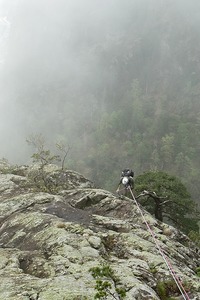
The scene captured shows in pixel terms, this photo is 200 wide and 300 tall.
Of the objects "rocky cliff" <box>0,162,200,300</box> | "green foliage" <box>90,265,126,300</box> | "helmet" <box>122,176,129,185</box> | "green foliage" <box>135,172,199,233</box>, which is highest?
"green foliage" <box>135,172,199,233</box>

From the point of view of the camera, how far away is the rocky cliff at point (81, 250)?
33.5ft

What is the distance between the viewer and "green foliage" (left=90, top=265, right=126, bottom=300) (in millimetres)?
8477

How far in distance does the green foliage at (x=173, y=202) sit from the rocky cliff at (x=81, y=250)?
580 inches

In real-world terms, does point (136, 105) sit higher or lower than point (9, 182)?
higher

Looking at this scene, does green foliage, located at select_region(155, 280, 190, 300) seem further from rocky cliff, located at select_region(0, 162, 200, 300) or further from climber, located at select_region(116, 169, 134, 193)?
climber, located at select_region(116, 169, 134, 193)

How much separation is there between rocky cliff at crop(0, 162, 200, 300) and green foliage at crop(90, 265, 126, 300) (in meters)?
0.08

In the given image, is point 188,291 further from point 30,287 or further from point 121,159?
point 121,159

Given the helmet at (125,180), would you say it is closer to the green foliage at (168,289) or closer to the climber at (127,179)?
the climber at (127,179)

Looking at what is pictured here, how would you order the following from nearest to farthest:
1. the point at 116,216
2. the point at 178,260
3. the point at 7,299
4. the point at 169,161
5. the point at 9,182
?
1. the point at 7,299
2. the point at 178,260
3. the point at 116,216
4. the point at 9,182
5. the point at 169,161

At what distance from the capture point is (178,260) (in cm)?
1417

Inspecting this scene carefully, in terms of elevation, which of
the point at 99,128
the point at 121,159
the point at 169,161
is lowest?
the point at 169,161

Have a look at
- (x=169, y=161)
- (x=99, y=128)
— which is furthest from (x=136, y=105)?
(x=169, y=161)

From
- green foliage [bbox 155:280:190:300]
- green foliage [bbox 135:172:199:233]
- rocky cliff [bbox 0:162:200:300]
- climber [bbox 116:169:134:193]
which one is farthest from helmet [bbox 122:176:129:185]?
green foliage [bbox 155:280:190:300]

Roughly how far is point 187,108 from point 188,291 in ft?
622
